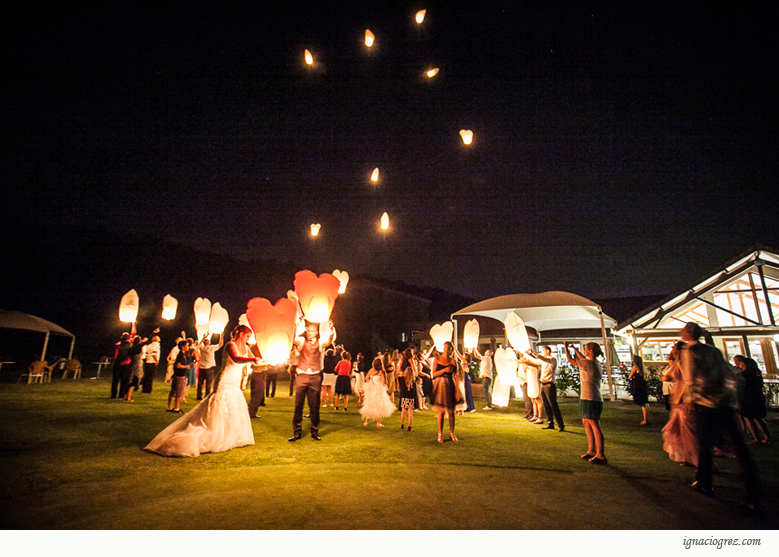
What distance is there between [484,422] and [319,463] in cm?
563

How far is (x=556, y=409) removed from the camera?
26.2 feet

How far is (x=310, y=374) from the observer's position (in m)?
6.56

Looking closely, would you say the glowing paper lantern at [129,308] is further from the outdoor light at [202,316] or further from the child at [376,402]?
the child at [376,402]

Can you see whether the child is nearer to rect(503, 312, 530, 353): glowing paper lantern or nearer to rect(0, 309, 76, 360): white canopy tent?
rect(503, 312, 530, 353): glowing paper lantern

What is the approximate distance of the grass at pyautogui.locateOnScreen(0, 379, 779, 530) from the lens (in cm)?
303

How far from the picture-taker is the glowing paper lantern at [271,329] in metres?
5.42

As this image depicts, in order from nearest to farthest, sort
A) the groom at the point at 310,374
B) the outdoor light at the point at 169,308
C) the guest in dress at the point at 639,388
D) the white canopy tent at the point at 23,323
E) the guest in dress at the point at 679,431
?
the guest in dress at the point at 679,431, the groom at the point at 310,374, the guest in dress at the point at 639,388, the outdoor light at the point at 169,308, the white canopy tent at the point at 23,323

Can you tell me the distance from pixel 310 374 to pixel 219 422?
1.65 meters

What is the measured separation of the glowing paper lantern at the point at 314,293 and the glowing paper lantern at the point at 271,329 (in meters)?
0.46

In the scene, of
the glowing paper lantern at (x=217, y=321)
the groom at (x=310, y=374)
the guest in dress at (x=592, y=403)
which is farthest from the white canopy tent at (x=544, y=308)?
the glowing paper lantern at (x=217, y=321)

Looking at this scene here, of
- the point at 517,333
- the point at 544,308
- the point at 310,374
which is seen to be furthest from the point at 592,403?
the point at 544,308

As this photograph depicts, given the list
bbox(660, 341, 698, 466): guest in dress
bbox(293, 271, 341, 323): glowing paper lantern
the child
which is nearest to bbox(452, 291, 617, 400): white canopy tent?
the child

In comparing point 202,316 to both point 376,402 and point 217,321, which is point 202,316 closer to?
point 217,321
